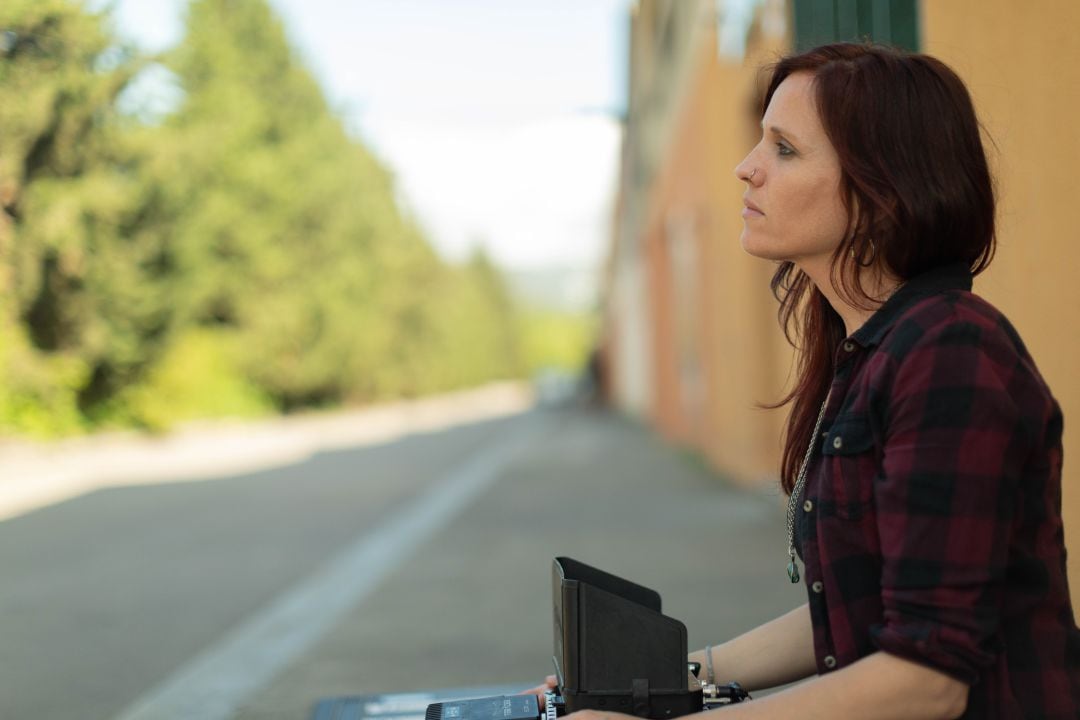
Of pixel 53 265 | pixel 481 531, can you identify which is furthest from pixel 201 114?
pixel 481 531

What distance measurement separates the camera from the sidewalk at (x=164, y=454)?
553 inches

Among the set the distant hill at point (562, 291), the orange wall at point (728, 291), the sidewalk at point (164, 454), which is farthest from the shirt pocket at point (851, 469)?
the distant hill at point (562, 291)

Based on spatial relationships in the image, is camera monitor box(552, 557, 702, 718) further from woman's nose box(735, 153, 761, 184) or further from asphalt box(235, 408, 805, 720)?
asphalt box(235, 408, 805, 720)

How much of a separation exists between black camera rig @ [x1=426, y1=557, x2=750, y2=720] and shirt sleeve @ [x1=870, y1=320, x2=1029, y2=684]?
380mm

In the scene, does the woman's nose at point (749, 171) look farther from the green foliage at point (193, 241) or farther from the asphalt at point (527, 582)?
the asphalt at point (527, 582)

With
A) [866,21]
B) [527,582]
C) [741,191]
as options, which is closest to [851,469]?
[866,21]

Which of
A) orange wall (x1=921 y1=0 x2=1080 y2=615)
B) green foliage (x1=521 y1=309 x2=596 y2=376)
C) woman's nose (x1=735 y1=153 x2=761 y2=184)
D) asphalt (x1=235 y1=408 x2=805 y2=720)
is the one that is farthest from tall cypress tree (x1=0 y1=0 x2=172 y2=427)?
green foliage (x1=521 y1=309 x2=596 y2=376)

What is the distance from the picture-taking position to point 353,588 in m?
7.09

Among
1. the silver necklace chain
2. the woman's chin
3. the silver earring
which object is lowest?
the silver necklace chain

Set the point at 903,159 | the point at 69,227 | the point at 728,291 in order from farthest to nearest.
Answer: the point at 728,291 → the point at 69,227 → the point at 903,159

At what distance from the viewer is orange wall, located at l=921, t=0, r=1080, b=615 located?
2734 mm

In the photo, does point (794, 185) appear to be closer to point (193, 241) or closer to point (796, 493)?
point (796, 493)

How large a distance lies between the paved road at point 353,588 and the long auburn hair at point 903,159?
11.1ft

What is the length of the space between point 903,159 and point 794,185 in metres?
0.18
